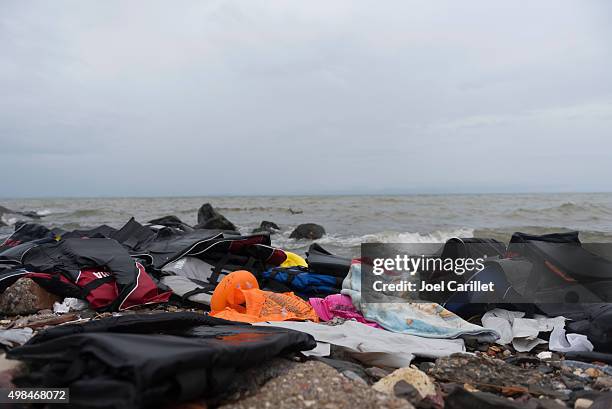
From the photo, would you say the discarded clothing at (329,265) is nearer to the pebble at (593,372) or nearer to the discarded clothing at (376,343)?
the discarded clothing at (376,343)

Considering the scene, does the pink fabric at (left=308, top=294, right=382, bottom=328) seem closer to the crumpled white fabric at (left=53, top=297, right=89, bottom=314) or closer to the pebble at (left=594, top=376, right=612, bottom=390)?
the pebble at (left=594, top=376, right=612, bottom=390)

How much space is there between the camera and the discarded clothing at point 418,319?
156 inches

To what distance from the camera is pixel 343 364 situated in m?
3.09

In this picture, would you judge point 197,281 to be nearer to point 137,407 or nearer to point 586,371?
point 137,407

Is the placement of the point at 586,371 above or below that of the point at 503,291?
below

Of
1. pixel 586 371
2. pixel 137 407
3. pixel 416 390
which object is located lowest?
pixel 586 371

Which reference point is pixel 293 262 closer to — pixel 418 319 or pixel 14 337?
pixel 418 319

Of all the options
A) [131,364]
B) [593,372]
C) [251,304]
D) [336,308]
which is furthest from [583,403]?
[251,304]

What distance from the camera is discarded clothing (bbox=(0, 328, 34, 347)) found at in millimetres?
2981

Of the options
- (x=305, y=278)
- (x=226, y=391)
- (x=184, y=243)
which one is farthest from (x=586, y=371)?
(x=184, y=243)

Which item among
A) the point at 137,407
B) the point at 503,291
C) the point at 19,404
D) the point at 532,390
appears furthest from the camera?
the point at 503,291

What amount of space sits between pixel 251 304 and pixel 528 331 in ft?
8.78

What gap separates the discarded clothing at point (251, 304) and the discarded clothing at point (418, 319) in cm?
59

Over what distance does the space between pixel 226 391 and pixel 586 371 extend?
275cm
